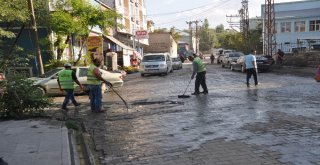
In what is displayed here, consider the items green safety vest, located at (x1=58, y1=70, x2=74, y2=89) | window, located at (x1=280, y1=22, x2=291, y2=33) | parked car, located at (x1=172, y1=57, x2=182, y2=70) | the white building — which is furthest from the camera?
window, located at (x1=280, y1=22, x2=291, y2=33)

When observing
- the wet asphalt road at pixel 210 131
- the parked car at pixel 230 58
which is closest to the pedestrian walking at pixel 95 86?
the wet asphalt road at pixel 210 131

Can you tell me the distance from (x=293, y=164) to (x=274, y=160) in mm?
305

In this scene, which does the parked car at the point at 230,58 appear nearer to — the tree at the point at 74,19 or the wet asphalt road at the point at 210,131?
the tree at the point at 74,19

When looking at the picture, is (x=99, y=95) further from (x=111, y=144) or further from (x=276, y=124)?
(x=276, y=124)

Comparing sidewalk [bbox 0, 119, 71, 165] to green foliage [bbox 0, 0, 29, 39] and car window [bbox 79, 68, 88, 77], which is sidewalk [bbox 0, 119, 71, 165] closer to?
car window [bbox 79, 68, 88, 77]

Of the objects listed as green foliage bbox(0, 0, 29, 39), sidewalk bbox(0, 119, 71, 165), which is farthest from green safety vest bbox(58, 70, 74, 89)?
green foliage bbox(0, 0, 29, 39)

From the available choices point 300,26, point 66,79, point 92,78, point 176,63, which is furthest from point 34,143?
point 300,26

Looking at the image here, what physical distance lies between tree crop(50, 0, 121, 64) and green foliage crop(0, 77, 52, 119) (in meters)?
10.9

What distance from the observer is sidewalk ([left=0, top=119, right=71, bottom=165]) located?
6.47 m

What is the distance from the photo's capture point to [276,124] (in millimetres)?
9016

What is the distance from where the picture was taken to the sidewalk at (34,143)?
255 inches

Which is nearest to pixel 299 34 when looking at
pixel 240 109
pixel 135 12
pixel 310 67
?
pixel 135 12

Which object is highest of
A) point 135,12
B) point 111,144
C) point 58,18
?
point 135,12

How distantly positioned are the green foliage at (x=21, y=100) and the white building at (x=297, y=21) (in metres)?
53.4
